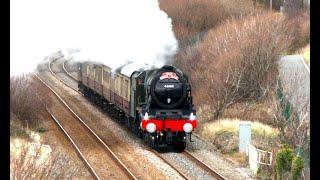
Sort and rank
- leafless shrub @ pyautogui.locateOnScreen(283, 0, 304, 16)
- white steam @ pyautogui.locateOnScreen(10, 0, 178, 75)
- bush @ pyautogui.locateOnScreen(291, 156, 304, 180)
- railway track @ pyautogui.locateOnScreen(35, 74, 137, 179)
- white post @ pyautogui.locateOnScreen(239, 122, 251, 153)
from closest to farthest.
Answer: bush @ pyautogui.locateOnScreen(291, 156, 304, 180), railway track @ pyautogui.locateOnScreen(35, 74, 137, 179), white post @ pyautogui.locateOnScreen(239, 122, 251, 153), white steam @ pyautogui.locateOnScreen(10, 0, 178, 75), leafless shrub @ pyautogui.locateOnScreen(283, 0, 304, 16)

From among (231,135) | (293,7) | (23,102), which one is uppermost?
(293,7)

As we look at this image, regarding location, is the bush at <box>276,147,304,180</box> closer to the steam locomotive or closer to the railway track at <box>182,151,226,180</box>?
the railway track at <box>182,151,226,180</box>

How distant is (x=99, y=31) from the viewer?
77.5ft

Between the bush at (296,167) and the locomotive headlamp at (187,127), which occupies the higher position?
the locomotive headlamp at (187,127)

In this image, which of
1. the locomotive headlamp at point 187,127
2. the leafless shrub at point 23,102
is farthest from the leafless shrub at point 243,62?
the leafless shrub at point 23,102

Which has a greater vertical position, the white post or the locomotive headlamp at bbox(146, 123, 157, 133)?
the locomotive headlamp at bbox(146, 123, 157, 133)

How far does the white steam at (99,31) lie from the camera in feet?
68.4

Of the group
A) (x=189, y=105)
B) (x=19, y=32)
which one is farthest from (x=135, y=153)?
(x=19, y=32)

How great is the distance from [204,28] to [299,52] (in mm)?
10600

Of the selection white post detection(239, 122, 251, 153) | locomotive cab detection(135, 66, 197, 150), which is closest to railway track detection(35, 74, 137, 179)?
locomotive cab detection(135, 66, 197, 150)

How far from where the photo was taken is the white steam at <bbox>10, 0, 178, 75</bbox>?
20.8 meters

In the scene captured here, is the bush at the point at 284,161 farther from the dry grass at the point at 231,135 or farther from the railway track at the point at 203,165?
the dry grass at the point at 231,135

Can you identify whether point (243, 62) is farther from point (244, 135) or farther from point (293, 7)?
point (293, 7)

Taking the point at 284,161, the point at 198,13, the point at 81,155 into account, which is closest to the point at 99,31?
the point at 81,155
